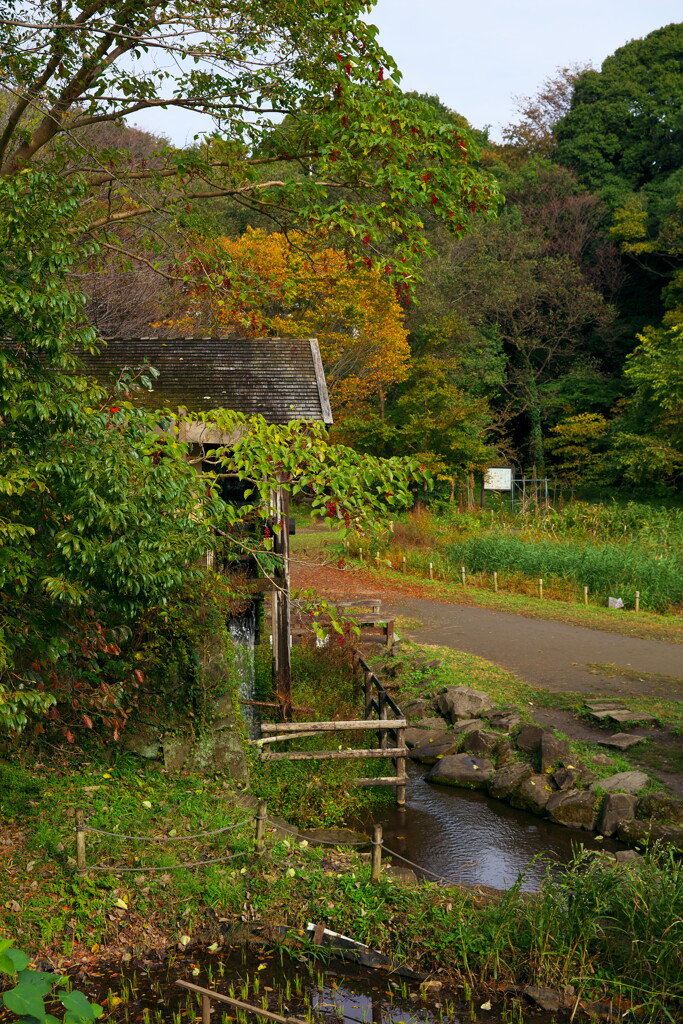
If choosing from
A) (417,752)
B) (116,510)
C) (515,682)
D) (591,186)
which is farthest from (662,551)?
(591,186)

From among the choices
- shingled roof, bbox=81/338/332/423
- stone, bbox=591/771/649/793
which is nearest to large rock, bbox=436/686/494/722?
stone, bbox=591/771/649/793

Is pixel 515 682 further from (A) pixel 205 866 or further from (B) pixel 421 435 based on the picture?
(B) pixel 421 435

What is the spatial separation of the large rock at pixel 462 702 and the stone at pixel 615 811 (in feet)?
11.0

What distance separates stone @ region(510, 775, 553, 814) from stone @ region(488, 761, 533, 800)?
6cm

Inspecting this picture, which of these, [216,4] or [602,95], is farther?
[602,95]

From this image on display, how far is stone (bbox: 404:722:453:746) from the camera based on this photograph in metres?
12.3

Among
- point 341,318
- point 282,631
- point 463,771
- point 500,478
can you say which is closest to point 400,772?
point 463,771

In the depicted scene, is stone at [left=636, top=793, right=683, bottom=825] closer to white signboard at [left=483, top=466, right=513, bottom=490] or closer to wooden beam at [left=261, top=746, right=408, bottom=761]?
wooden beam at [left=261, top=746, right=408, bottom=761]

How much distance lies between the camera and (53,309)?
5.94m

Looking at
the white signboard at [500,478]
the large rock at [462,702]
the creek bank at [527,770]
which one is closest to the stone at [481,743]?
the creek bank at [527,770]

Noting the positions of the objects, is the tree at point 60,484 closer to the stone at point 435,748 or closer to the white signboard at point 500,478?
the stone at point 435,748

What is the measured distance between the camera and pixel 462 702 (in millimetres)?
12977

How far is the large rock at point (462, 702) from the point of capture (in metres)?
12.8

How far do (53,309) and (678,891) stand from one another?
20.4 feet
